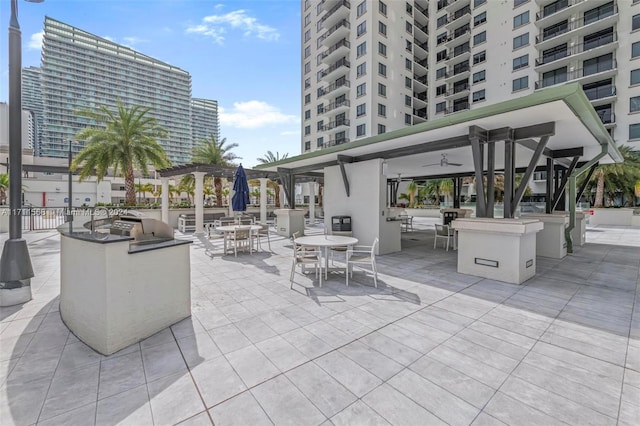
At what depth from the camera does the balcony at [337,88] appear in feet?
96.8

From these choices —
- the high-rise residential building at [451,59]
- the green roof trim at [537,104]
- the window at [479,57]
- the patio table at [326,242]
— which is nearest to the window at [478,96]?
the high-rise residential building at [451,59]

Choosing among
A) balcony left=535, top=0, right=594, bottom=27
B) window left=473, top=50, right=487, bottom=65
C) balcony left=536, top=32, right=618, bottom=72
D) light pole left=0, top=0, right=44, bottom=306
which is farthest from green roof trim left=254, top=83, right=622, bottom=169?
window left=473, top=50, right=487, bottom=65

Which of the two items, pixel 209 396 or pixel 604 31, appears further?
pixel 604 31

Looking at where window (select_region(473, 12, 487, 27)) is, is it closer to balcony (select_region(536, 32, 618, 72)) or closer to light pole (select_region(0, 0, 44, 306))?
balcony (select_region(536, 32, 618, 72))

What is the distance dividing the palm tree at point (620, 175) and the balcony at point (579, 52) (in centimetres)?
933

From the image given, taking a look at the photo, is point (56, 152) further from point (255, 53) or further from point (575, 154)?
point (575, 154)

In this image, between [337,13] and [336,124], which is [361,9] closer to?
[337,13]

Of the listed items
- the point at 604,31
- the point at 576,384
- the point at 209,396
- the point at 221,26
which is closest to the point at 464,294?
the point at 576,384

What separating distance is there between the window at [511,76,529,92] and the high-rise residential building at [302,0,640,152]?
9cm

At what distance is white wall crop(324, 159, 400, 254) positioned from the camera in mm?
8400

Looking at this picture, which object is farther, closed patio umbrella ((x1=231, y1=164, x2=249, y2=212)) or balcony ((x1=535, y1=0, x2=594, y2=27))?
balcony ((x1=535, y1=0, x2=594, y2=27))

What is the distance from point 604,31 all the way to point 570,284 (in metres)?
32.7

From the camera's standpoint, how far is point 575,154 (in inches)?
331

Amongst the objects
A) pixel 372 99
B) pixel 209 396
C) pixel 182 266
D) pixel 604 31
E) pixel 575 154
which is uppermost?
pixel 604 31
